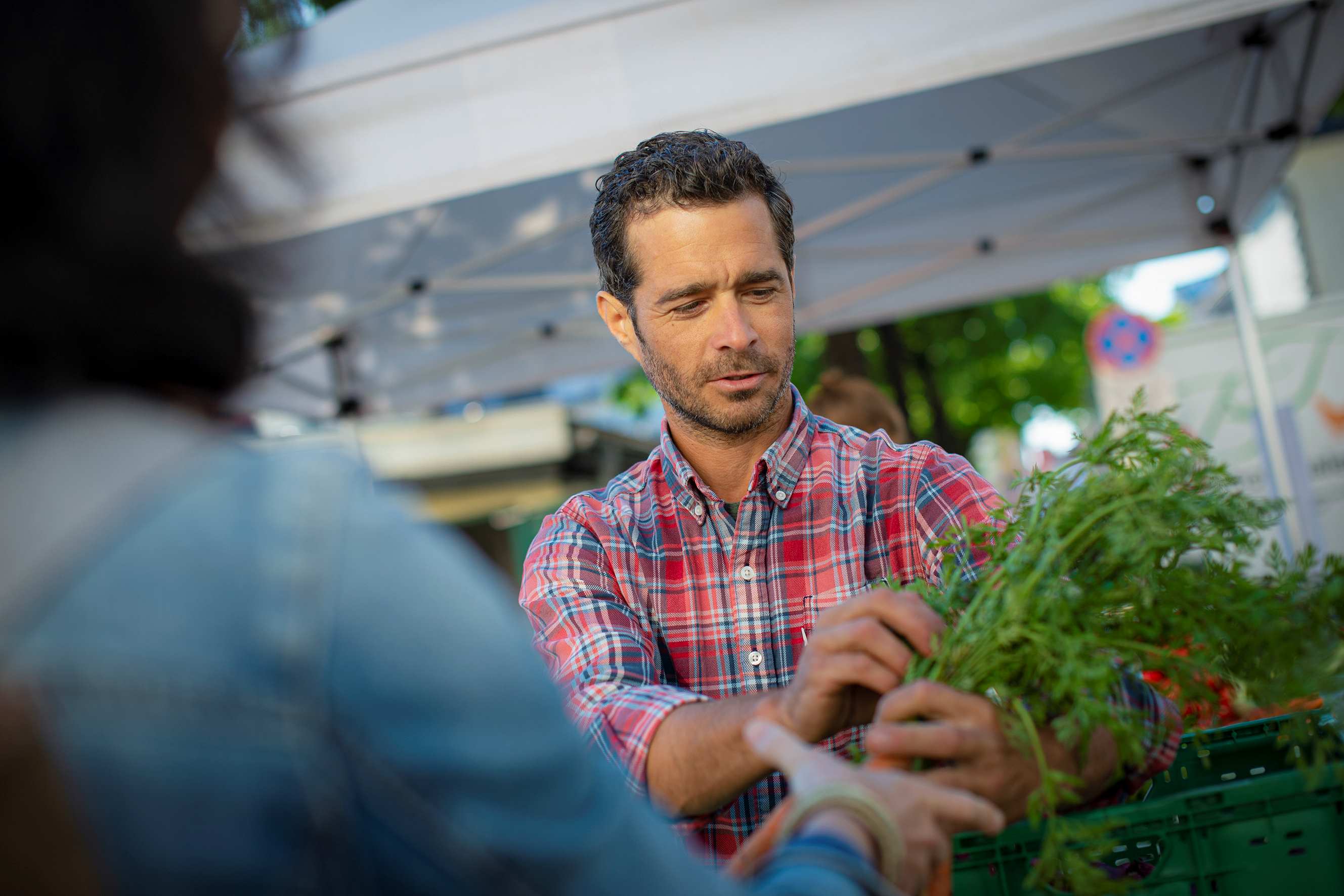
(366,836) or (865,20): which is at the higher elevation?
(865,20)

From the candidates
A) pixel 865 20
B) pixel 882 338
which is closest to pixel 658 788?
pixel 865 20

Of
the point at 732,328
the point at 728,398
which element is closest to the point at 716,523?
the point at 728,398

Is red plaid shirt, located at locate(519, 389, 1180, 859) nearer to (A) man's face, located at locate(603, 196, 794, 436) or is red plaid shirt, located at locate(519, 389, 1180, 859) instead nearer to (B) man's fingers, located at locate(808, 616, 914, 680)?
(A) man's face, located at locate(603, 196, 794, 436)

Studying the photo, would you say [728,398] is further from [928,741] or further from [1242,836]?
[1242,836]

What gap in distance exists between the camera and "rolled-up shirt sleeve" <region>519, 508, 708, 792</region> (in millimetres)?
1512

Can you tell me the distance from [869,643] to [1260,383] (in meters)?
4.56

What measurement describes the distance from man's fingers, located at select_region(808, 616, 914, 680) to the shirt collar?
65 centimetres

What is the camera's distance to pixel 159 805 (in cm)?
55

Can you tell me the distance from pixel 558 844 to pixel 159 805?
0.23 m

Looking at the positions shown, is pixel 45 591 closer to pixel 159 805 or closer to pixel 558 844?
pixel 159 805

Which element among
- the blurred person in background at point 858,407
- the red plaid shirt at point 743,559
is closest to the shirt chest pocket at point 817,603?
the red plaid shirt at point 743,559

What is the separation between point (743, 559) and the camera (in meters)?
1.92

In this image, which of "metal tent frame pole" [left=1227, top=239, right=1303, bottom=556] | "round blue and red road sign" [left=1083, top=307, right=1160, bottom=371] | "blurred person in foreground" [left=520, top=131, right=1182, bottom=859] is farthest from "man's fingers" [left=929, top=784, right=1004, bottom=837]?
"round blue and red road sign" [left=1083, top=307, right=1160, bottom=371]

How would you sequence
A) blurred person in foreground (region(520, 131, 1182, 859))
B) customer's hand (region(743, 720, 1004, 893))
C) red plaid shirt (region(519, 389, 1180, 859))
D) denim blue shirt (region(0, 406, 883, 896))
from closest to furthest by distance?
1. denim blue shirt (region(0, 406, 883, 896))
2. customer's hand (region(743, 720, 1004, 893))
3. blurred person in foreground (region(520, 131, 1182, 859))
4. red plaid shirt (region(519, 389, 1180, 859))
